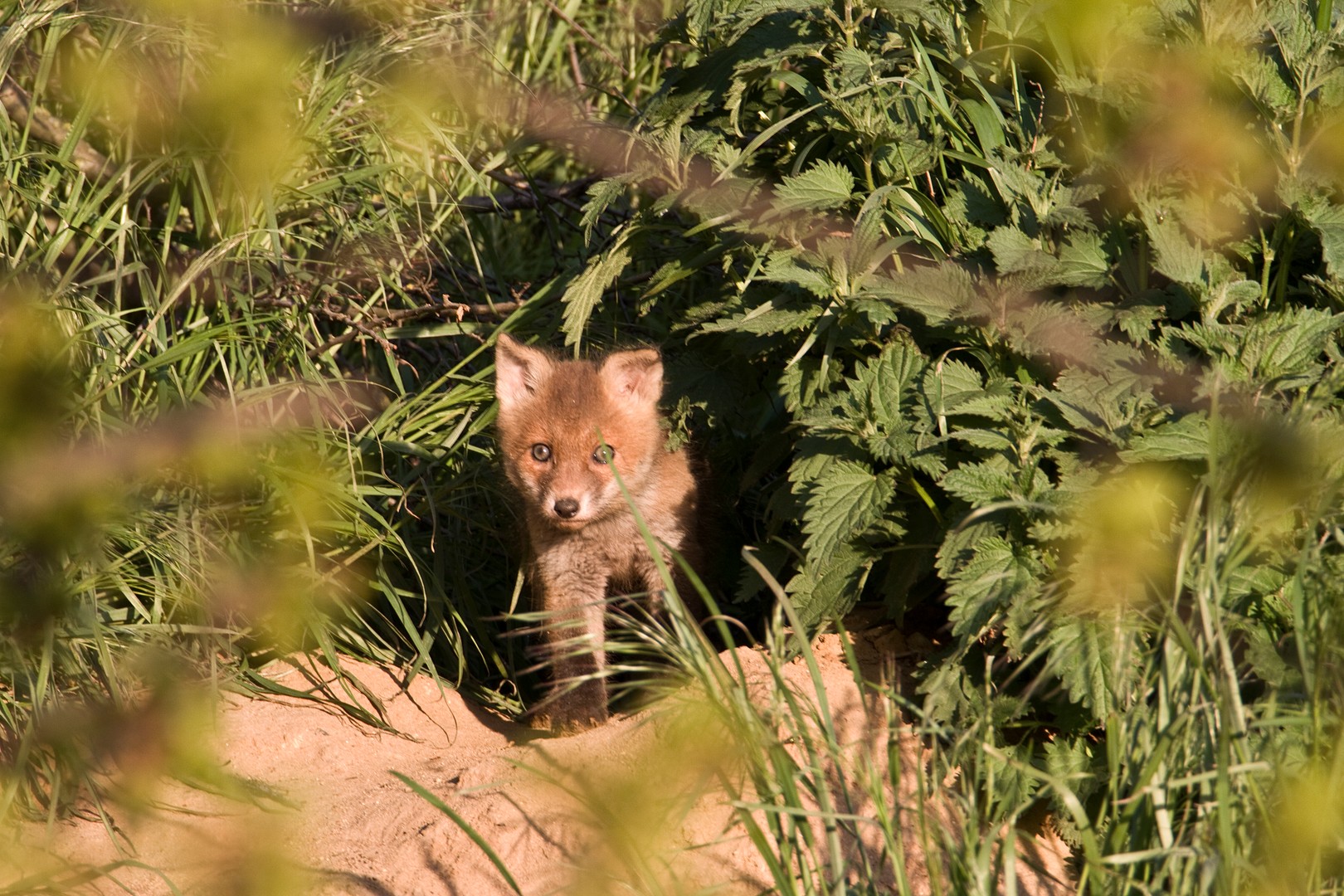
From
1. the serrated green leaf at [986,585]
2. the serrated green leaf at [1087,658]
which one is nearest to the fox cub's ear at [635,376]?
the serrated green leaf at [986,585]

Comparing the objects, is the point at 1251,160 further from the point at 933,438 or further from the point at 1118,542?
the point at 1118,542

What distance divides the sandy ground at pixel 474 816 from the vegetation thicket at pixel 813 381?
0.16 metres

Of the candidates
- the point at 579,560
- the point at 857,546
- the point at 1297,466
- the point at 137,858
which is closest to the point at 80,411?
the point at 137,858

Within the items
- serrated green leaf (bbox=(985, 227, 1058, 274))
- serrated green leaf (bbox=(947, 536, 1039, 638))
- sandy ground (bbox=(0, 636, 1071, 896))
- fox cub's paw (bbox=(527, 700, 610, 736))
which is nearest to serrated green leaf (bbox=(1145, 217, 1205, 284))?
serrated green leaf (bbox=(985, 227, 1058, 274))

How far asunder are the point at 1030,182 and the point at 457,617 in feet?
8.86

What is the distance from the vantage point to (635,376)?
15.3 feet

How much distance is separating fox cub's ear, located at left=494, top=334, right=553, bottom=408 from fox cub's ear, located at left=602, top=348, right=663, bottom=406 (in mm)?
259

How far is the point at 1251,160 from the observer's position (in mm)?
3584

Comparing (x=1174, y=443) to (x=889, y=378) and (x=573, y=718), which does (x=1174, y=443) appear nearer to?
(x=889, y=378)

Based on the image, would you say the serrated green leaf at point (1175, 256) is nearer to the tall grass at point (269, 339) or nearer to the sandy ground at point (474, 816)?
the sandy ground at point (474, 816)

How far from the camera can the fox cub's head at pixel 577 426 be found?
458 cm

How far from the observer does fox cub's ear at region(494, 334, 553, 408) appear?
185 inches

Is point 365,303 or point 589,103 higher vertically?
point 589,103

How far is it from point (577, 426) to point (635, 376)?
11.2 inches
